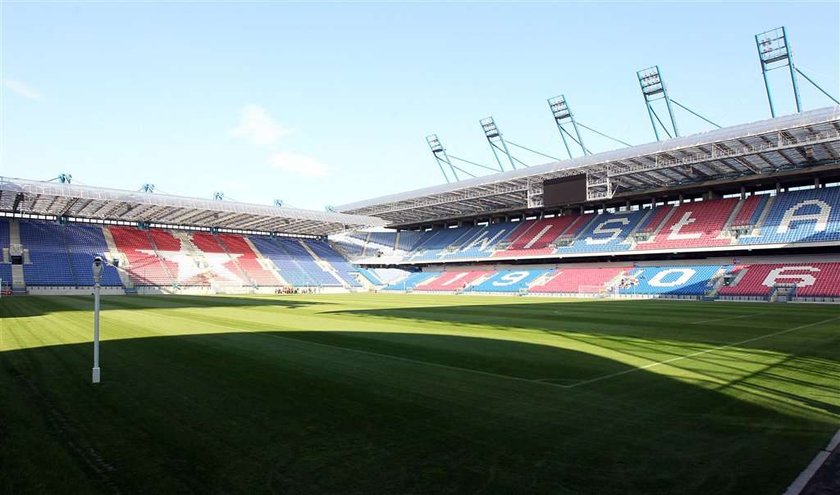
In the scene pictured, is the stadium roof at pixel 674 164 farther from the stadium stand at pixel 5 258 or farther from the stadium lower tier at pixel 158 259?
the stadium stand at pixel 5 258

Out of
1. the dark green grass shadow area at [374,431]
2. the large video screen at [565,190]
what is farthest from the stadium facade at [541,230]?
the dark green grass shadow area at [374,431]

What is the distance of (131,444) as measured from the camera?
660cm

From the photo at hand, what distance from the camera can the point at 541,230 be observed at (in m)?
67.1

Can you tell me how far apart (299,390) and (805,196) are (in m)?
56.6

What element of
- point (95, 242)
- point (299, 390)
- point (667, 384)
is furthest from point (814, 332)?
point (95, 242)

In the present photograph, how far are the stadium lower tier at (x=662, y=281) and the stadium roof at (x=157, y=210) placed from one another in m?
17.8

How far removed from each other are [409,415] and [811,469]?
5.29 meters

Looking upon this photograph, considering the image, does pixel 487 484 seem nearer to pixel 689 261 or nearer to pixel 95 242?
pixel 689 261

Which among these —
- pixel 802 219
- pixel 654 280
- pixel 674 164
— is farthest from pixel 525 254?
pixel 802 219

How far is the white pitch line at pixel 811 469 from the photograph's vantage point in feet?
17.7

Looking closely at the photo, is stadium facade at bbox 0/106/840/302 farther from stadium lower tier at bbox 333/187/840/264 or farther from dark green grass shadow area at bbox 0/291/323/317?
dark green grass shadow area at bbox 0/291/323/317

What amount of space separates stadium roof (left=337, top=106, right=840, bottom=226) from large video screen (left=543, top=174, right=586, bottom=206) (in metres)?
0.76

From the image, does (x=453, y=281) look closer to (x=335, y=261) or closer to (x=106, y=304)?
(x=335, y=261)

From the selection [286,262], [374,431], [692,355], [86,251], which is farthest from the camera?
[286,262]
